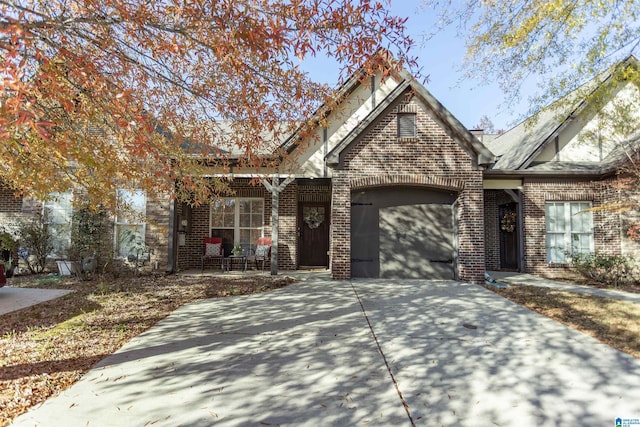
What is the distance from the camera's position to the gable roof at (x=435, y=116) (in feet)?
28.6

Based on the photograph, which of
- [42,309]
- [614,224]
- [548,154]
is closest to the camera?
[42,309]

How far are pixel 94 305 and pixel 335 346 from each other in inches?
185

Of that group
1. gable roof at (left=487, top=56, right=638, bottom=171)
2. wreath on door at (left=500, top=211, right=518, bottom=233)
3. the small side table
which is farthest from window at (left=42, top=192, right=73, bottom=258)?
wreath on door at (left=500, top=211, right=518, bottom=233)

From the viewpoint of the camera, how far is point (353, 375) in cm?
332

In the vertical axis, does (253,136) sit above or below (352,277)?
above

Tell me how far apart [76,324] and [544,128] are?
13.9 meters

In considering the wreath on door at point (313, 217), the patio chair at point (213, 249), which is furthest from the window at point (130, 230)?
the wreath on door at point (313, 217)

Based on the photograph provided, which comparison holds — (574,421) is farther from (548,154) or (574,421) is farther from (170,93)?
(548,154)

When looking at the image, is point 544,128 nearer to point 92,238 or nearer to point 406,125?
point 406,125

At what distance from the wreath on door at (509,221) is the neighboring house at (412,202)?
0.03 metres

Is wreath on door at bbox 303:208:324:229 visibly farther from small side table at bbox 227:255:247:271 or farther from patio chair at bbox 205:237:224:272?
patio chair at bbox 205:237:224:272

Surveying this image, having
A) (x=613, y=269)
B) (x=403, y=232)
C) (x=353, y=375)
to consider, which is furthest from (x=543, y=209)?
(x=353, y=375)

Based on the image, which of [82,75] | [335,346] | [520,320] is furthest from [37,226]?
[520,320]

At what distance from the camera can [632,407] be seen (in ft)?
9.37
